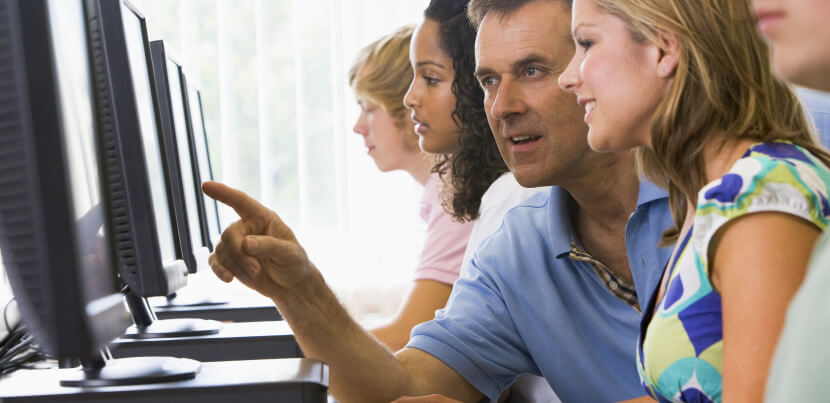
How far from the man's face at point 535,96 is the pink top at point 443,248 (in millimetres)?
602

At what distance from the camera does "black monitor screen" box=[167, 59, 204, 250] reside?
134 centimetres

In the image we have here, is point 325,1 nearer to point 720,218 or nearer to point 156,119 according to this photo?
point 156,119

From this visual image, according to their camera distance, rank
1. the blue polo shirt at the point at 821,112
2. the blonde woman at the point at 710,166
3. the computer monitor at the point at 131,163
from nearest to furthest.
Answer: the blonde woman at the point at 710,166 < the computer monitor at the point at 131,163 < the blue polo shirt at the point at 821,112

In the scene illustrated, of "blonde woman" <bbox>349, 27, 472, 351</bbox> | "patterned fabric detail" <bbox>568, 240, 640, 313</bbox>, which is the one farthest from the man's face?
"blonde woman" <bbox>349, 27, 472, 351</bbox>

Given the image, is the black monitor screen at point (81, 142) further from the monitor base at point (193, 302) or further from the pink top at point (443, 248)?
the pink top at point (443, 248)

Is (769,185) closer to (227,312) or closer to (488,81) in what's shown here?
(488,81)

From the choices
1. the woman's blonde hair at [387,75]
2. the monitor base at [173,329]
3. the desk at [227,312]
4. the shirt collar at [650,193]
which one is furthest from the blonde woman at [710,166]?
the woman's blonde hair at [387,75]

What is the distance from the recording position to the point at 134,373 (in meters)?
0.81

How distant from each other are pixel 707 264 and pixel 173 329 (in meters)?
0.80

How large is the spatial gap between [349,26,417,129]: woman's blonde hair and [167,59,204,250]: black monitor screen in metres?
0.85

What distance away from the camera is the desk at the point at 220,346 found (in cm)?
105

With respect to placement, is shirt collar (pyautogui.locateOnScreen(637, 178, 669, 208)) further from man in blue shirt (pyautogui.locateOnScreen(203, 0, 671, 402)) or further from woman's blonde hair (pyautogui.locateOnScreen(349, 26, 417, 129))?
woman's blonde hair (pyautogui.locateOnScreen(349, 26, 417, 129))

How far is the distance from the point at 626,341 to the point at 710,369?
17.5 inches

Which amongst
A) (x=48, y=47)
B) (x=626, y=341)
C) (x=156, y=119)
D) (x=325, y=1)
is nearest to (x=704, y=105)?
(x=626, y=341)
